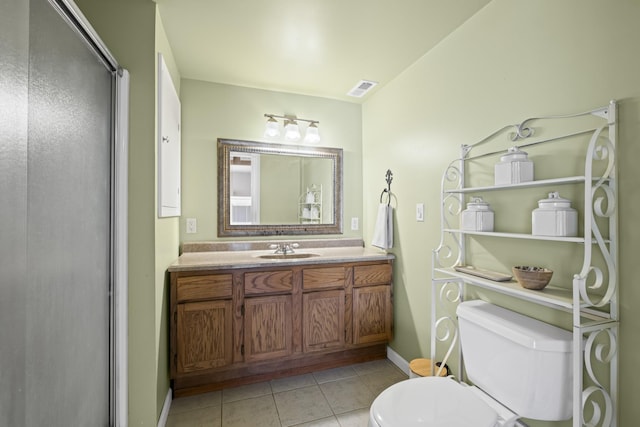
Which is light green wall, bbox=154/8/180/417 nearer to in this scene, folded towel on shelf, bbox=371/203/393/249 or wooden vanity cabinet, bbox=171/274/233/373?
wooden vanity cabinet, bbox=171/274/233/373

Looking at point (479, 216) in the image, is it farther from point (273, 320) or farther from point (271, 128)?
point (271, 128)

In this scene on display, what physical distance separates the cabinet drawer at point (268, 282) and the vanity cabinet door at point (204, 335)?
6.7 inches

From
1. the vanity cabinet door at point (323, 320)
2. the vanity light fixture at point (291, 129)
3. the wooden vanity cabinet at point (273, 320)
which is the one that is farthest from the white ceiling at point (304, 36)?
the vanity cabinet door at point (323, 320)

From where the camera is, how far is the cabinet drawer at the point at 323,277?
2121 mm

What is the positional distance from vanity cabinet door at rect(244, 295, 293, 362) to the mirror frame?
0.72 m

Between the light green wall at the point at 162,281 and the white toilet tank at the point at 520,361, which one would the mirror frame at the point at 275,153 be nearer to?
the light green wall at the point at 162,281

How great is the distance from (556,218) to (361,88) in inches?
74.2

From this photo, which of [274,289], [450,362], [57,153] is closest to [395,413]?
[450,362]

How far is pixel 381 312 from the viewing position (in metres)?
2.32

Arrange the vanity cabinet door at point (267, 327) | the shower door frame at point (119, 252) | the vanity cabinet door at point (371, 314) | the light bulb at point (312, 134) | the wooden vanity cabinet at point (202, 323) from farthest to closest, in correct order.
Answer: the light bulb at point (312, 134), the vanity cabinet door at point (371, 314), the vanity cabinet door at point (267, 327), the wooden vanity cabinet at point (202, 323), the shower door frame at point (119, 252)

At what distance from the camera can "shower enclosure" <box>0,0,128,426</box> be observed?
749 millimetres

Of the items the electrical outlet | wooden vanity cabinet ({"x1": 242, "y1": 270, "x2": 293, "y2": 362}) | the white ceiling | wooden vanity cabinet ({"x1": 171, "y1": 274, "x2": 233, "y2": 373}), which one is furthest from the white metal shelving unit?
the electrical outlet

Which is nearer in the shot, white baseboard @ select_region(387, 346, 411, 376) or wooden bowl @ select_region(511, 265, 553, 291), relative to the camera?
wooden bowl @ select_region(511, 265, 553, 291)

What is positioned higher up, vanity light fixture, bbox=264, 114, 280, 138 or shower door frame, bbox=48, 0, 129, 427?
vanity light fixture, bbox=264, 114, 280, 138
